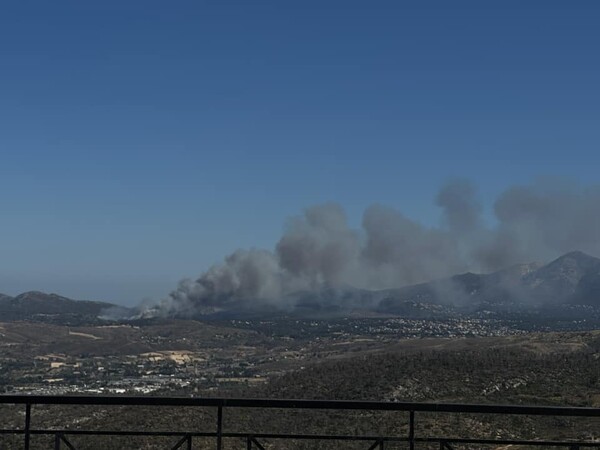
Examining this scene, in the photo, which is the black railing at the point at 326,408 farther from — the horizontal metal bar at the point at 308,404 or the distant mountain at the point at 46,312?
the distant mountain at the point at 46,312

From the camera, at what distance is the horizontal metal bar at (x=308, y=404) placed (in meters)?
9.99

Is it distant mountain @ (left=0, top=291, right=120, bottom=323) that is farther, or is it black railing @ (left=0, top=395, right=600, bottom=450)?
distant mountain @ (left=0, top=291, right=120, bottom=323)

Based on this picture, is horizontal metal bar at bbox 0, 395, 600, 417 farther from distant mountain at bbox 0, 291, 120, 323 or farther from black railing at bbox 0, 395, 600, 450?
distant mountain at bbox 0, 291, 120, 323

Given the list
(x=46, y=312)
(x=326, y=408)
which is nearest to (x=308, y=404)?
(x=326, y=408)

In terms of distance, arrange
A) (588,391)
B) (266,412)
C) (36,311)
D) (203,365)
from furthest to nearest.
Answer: (36,311) < (203,365) < (588,391) < (266,412)

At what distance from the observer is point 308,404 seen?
10.1 metres

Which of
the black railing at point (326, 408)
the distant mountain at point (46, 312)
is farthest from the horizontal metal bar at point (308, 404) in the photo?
the distant mountain at point (46, 312)

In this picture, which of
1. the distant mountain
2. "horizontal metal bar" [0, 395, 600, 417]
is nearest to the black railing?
"horizontal metal bar" [0, 395, 600, 417]

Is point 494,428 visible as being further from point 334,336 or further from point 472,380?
point 334,336

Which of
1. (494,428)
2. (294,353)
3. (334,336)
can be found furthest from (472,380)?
(334,336)

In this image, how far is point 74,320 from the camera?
170 m

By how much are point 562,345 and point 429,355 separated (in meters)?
15.4

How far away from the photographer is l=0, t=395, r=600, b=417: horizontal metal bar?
999 cm

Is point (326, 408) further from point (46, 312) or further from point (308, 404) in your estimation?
point (46, 312)
